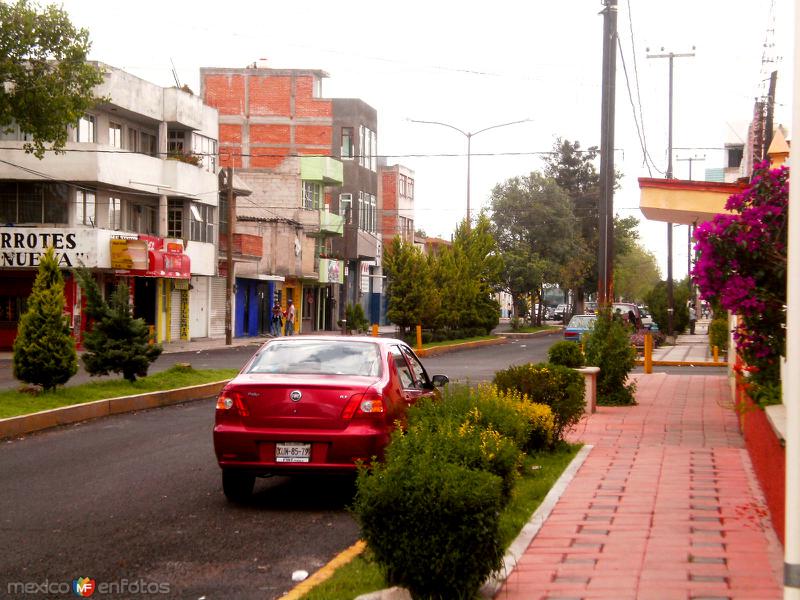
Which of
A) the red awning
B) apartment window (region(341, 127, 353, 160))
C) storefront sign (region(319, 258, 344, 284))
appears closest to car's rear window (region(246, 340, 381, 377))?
the red awning

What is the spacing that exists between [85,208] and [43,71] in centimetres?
1163

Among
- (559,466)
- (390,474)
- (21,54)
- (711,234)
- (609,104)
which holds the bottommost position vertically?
(559,466)

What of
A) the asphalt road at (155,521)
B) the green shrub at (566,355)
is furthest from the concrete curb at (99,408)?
the green shrub at (566,355)

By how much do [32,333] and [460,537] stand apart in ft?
44.2

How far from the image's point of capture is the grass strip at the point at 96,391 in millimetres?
16516

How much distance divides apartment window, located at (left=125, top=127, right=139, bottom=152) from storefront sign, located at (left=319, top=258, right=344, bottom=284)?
2139 cm

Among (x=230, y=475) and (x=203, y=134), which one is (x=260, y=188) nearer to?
(x=203, y=134)

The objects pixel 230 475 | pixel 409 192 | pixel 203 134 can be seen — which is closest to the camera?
pixel 230 475

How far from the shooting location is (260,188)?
2415 inches

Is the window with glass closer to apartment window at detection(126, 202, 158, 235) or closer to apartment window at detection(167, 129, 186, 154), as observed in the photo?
apartment window at detection(126, 202, 158, 235)

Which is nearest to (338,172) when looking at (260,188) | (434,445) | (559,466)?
(260,188)

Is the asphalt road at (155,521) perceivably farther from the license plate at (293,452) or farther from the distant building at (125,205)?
the distant building at (125,205)

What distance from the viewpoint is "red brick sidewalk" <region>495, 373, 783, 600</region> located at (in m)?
6.37

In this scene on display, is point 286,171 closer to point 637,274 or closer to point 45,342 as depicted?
point 45,342
